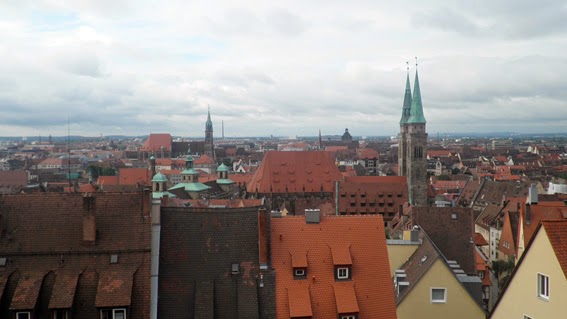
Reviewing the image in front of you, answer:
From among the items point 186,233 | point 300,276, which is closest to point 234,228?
point 186,233

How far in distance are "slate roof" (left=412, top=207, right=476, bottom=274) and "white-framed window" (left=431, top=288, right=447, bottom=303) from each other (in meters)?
10.8

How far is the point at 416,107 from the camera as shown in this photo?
120 m

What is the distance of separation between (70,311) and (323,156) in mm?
98308

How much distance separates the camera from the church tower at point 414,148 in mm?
114062

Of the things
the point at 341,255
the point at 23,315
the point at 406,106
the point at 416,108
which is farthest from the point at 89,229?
the point at 406,106

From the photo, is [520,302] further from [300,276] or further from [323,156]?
[323,156]

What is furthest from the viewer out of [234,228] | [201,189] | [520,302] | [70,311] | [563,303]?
[201,189]

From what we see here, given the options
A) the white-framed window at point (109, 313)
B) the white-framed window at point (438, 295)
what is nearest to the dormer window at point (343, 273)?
the white-framed window at point (438, 295)

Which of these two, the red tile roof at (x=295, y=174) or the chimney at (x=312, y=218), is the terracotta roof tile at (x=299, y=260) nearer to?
the chimney at (x=312, y=218)

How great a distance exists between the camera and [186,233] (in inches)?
1108

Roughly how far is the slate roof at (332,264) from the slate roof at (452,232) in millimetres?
13392

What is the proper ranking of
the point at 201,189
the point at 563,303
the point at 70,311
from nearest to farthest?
1. the point at 563,303
2. the point at 70,311
3. the point at 201,189

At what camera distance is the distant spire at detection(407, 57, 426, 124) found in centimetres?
11825

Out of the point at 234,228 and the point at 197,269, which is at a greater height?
the point at 234,228
